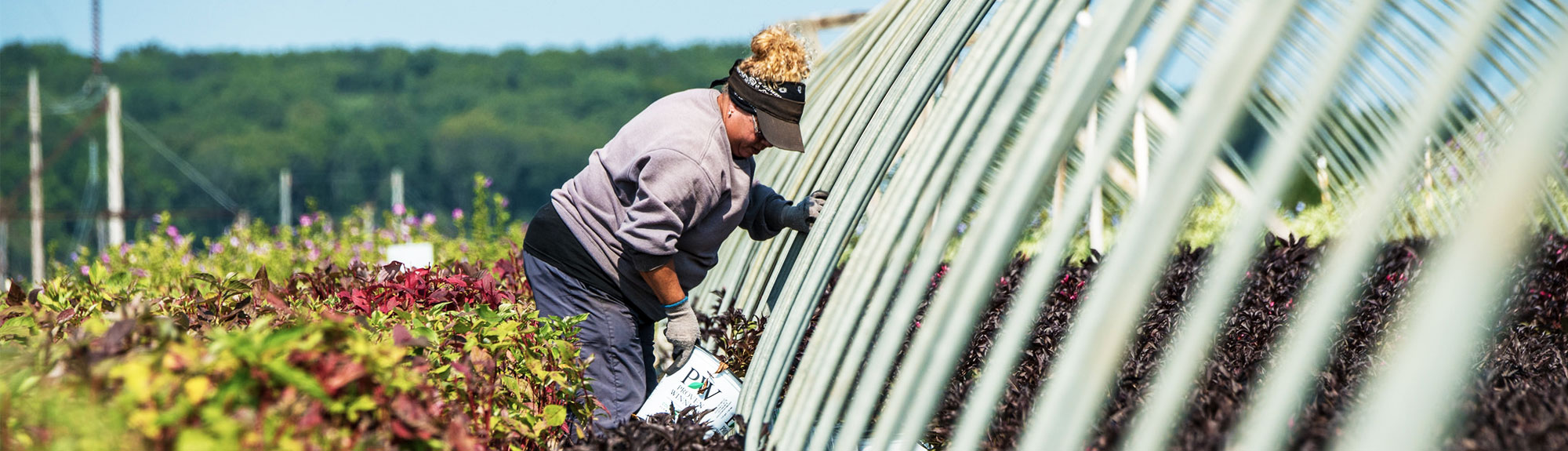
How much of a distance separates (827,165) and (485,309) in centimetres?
179

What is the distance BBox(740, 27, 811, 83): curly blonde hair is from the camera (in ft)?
10.2

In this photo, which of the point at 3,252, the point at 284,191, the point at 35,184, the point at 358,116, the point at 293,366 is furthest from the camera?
the point at 358,116

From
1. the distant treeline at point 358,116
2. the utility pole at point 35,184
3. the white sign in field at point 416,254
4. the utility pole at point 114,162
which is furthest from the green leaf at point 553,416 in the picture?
the distant treeline at point 358,116

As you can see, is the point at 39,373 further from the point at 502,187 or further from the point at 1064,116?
the point at 502,187

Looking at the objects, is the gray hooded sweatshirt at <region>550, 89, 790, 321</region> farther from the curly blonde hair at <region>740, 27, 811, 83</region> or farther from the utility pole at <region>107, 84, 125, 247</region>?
the utility pole at <region>107, 84, 125, 247</region>

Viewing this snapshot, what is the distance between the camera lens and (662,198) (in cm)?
295

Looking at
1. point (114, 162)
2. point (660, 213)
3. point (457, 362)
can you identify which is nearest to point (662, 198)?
point (660, 213)

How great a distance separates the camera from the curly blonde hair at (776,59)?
311 centimetres

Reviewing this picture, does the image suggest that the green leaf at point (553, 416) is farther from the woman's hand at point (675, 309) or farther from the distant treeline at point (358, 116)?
the distant treeline at point (358, 116)

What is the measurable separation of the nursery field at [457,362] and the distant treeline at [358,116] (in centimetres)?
5674

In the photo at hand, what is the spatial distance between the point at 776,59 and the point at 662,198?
0.54m

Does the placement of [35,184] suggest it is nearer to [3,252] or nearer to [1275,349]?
[3,252]

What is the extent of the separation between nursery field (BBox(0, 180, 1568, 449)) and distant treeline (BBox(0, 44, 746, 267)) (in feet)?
186

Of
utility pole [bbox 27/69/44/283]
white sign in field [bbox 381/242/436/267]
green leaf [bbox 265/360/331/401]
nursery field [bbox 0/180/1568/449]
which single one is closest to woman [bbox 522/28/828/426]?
nursery field [bbox 0/180/1568/449]
